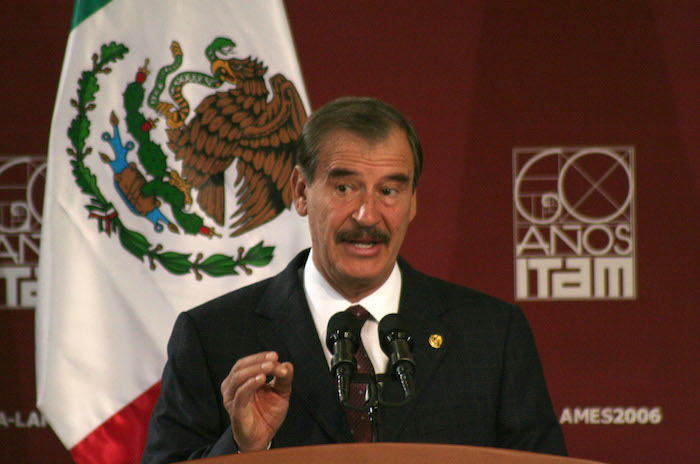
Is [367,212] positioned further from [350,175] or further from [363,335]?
[363,335]

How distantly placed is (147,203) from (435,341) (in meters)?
1.27

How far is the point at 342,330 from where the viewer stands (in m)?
1.23

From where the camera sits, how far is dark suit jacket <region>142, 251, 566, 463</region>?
157 cm

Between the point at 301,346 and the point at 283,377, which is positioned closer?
the point at 283,377

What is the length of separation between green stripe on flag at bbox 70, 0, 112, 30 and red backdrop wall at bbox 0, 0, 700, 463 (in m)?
0.30

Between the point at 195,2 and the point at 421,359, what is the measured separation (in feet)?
5.17

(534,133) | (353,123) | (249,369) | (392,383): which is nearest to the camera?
(249,369)

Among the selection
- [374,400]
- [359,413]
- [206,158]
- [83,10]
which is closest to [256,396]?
[374,400]

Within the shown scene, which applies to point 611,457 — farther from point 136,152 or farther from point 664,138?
point 136,152

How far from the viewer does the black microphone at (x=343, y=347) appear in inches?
44.6

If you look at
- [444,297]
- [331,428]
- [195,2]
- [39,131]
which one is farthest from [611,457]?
[39,131]

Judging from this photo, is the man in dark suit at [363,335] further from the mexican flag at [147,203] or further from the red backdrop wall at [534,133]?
the red backdrop wall at [534,133]

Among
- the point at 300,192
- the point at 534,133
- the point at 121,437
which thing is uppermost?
the point at 534,133

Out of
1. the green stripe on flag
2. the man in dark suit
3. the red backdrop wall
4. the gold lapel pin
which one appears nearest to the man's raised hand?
the man in dark suit
